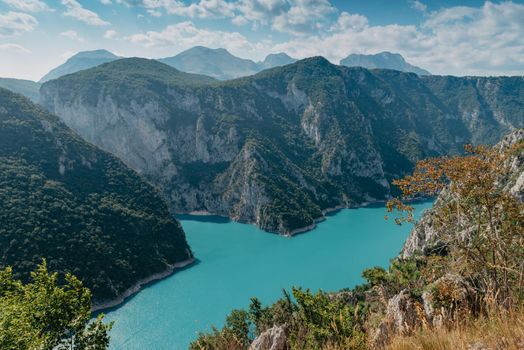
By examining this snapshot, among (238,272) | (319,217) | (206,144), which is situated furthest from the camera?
(206,144)

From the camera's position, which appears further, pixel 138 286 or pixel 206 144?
pixel 206 144

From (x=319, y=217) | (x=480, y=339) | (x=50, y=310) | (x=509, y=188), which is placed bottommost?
(x=319, y=217)

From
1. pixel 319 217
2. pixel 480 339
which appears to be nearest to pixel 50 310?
pixel 480 339

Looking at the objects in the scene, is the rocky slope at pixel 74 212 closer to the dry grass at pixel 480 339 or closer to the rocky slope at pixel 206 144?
the rocky slope at pixel 206 144

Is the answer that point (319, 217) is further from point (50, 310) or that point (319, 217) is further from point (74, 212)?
point (50, 310)

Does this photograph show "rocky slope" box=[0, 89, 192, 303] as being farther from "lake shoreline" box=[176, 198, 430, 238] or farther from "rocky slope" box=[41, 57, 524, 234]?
"rocky slope" box=[41, 57, 524, 234]

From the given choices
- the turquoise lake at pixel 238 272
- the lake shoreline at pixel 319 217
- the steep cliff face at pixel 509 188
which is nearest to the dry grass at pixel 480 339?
the steep cliff face at pixel 509 188

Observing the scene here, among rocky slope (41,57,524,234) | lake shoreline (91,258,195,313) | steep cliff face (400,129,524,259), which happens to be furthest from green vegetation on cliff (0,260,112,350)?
rocky slope (41,57,524,234)
